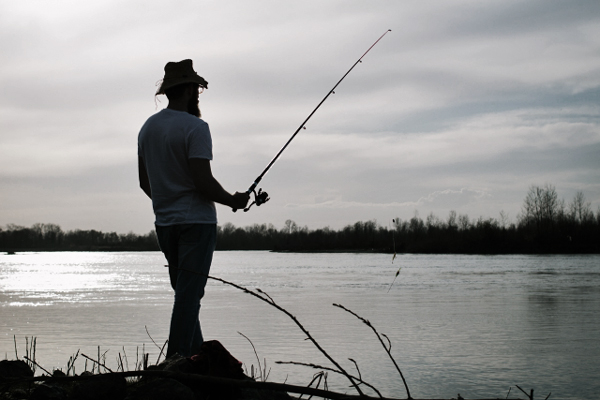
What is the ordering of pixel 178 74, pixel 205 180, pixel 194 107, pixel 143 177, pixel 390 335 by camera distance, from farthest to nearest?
pixel 390 335 → pixel 143 177 → pixel 194 107 → pixel 178 74 → pixel 205 180

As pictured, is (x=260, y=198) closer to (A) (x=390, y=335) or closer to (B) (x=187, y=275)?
(B) (x=187, y=275)

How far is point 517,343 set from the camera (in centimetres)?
552

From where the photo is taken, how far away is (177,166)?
292 centimetres

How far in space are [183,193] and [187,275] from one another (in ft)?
1.34

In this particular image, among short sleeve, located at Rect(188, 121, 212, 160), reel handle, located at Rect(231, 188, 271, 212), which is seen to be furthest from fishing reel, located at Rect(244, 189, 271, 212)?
short sleeve, located at Rect(188, 121, 212, 160)

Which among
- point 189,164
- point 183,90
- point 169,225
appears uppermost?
point 183,90

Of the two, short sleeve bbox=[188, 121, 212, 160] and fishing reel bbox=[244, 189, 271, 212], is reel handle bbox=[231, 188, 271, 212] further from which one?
→ short sleeve bbox=[188, 121, 212, 160]

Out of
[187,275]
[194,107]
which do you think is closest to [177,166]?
[194,107]

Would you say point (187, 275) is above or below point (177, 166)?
below

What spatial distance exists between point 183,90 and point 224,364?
1.41 metres

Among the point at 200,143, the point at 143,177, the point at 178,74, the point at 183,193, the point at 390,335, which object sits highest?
the point at 178,74

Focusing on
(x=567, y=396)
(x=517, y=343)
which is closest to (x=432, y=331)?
(x=517, y=343)

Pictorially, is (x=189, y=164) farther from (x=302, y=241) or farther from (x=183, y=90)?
(x=302, y=241)

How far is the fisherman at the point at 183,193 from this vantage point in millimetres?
2840
